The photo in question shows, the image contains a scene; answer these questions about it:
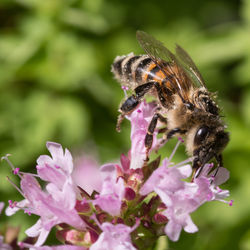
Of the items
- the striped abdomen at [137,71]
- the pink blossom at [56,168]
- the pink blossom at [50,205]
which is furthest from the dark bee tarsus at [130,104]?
the pink blossom at [50,205]

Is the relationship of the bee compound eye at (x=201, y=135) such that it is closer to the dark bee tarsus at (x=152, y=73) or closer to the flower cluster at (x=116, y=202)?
the flower cluster at (x=116, y=202)

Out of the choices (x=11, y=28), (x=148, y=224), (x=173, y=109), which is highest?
(x=11, y=28)

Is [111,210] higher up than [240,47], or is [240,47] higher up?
[240,47]

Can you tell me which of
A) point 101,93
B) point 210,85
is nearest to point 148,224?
point 101,93

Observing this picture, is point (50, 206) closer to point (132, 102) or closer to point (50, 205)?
point (50, 205)

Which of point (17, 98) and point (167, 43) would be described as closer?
point (17, 98)

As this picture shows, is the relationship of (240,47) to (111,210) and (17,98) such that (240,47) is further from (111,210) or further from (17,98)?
(111,210)
